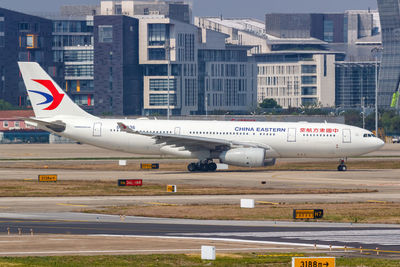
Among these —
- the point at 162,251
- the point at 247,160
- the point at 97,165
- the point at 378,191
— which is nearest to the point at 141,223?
the point at 162,251

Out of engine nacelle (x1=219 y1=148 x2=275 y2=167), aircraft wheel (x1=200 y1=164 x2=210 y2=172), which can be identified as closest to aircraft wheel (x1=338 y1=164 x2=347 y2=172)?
engine nacelle (x1=219 y1=148 x2=275 y2=167)

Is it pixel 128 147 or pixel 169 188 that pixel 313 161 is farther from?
pixel 169 188

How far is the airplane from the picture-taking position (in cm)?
7519

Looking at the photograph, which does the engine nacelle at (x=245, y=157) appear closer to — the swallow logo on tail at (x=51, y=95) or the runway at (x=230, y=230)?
the swallow logo on tail at (x=51, y=95)

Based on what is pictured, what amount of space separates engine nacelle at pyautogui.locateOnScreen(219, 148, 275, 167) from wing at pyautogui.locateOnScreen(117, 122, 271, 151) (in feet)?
4.07

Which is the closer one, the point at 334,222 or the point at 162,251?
the point at 162,251

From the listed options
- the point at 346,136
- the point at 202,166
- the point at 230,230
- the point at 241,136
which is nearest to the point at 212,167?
the point at 202,166

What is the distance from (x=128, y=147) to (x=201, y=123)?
7.22 metres

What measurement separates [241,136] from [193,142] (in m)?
5.12

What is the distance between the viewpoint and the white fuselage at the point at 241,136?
75438 mm

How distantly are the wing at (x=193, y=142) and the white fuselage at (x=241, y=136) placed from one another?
553mm

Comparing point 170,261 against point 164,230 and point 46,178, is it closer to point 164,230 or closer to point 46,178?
point 164,230

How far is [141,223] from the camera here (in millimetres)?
40812

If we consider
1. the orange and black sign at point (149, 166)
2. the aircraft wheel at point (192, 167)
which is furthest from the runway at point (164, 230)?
the orange and black sign at point (149, 166)
